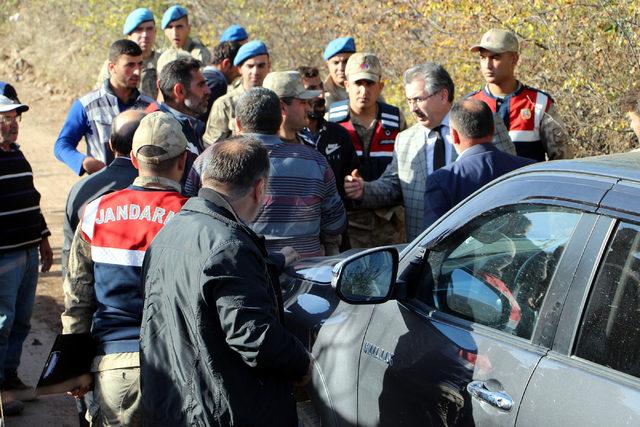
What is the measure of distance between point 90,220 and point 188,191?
3.89 ft

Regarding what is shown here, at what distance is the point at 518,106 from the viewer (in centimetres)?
620

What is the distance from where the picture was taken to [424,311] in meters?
3.26

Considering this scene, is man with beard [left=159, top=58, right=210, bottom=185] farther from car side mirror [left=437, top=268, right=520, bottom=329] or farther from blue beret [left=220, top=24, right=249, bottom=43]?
blue beret [left=220, top=24, right=249, bottom=43]

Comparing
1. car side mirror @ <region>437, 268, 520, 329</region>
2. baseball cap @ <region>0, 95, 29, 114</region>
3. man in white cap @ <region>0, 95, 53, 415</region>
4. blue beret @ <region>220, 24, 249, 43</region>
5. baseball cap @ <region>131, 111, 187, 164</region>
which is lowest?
man in white cap @ <region>0, 95, 53, 415</region>

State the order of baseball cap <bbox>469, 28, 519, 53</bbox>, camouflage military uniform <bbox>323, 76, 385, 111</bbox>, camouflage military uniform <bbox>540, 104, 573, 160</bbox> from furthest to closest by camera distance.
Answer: camouflage military uniform <bbox>323, 76, 385, 111</bbox> → baseball cap <bbox>469, 28, 519, 53</bbox> → camouflage military uniform <bbox>540, 104, 573, 160</bbox>

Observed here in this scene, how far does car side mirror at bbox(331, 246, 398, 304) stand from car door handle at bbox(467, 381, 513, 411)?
522mm

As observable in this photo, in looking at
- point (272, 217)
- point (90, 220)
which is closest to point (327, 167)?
point (272, 217)

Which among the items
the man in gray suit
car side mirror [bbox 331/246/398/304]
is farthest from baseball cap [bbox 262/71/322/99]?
car side mirror [bbox 331/246/398/304]

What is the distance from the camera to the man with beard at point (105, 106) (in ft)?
20.8

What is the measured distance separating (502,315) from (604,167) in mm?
579

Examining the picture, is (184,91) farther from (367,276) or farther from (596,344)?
(596,344)

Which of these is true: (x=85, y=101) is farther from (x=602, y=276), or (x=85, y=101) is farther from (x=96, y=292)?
(x=602, y=276)

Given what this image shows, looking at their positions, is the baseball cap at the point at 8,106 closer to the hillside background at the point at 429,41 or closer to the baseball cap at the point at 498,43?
the baseball cap at the point at 498,43

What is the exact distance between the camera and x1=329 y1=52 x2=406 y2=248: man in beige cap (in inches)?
257
